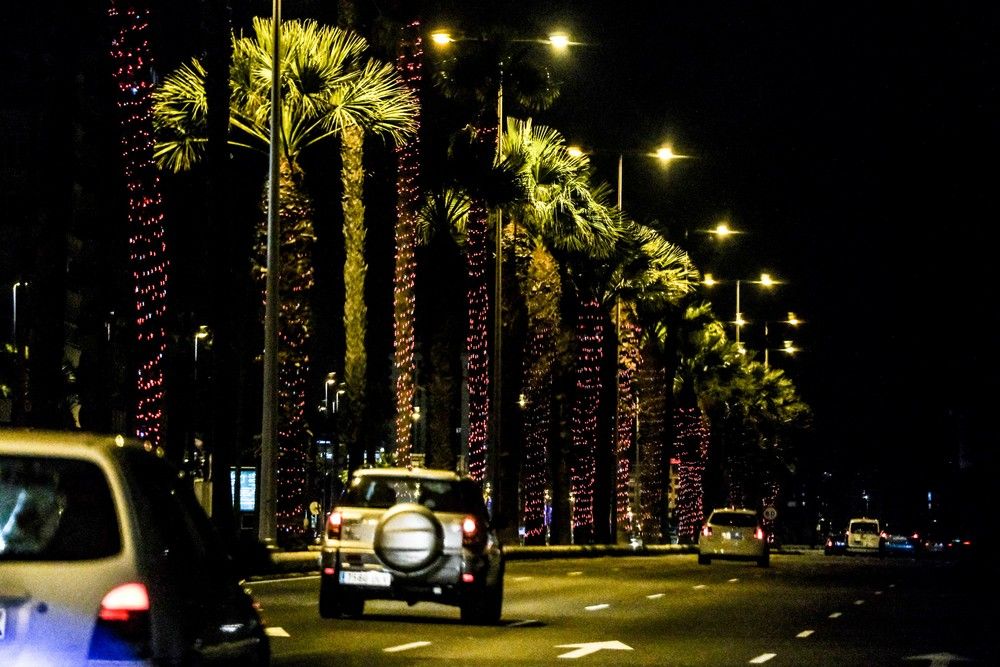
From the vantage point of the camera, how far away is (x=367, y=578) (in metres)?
20.6

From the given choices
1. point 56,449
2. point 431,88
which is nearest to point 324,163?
point 431,88

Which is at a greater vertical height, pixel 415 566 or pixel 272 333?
pixel 272 333

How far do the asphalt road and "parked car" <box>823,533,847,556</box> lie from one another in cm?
5376

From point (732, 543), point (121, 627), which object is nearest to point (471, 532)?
point (121, 627)

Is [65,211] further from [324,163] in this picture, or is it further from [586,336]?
[586,336]

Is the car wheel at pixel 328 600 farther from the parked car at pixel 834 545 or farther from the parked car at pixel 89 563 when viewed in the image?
the parked car at pixel 834 545

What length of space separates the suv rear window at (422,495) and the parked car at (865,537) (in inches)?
2716

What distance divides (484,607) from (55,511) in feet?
45.0

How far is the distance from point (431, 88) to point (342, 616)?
3048 cm

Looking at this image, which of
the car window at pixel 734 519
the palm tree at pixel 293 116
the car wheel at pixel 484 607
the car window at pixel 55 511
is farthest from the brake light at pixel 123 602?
the car window at pixel 734 519

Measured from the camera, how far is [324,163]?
187 feet

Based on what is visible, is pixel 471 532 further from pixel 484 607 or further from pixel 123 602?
pixel 123 602

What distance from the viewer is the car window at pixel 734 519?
5178cm

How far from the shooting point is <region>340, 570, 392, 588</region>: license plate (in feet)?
67.2
